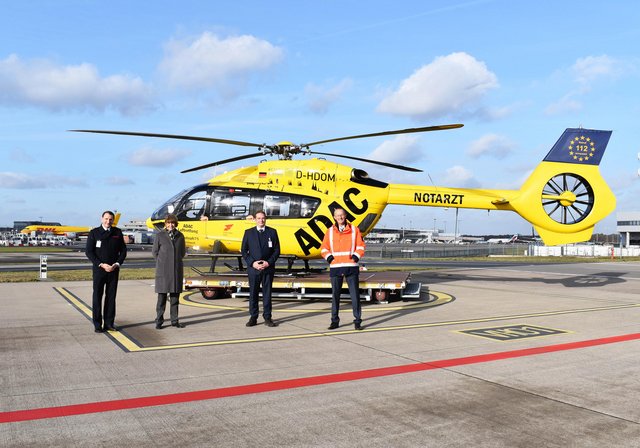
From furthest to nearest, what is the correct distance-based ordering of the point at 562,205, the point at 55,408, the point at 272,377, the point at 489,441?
1. the point at 562,205
2. the point at 272,377
3. the point at 55,408
4. the point at 489,441

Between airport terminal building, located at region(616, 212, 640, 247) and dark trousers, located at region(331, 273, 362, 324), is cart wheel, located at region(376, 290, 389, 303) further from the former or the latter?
airport terminal building, located at region(616, 212, 640, 247)

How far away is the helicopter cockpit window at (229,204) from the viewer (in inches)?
545

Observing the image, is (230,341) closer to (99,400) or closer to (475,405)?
(99,400)

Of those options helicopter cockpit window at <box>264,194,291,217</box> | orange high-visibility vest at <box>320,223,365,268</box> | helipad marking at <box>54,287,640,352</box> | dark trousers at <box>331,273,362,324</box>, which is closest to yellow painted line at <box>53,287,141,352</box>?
helipad marking at <box>54,287,640,352</box>

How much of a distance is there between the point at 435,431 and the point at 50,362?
15.5ft

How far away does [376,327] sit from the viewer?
29.7 feet

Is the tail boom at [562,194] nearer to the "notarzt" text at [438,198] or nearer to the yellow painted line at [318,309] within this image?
the "notarzt" text at [438,198]

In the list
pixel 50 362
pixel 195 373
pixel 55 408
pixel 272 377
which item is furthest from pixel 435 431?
pixel 50 362

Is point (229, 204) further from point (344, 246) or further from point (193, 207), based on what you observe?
point (344, 246)

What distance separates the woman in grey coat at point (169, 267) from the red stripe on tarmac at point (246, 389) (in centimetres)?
401

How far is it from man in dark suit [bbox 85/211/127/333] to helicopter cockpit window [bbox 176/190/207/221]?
5.30 m

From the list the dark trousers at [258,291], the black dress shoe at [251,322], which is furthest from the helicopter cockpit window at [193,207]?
the black dress shoe at [251,322]

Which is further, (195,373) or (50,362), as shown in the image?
(50,362)

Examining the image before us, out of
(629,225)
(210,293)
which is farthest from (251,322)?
(629,225)
